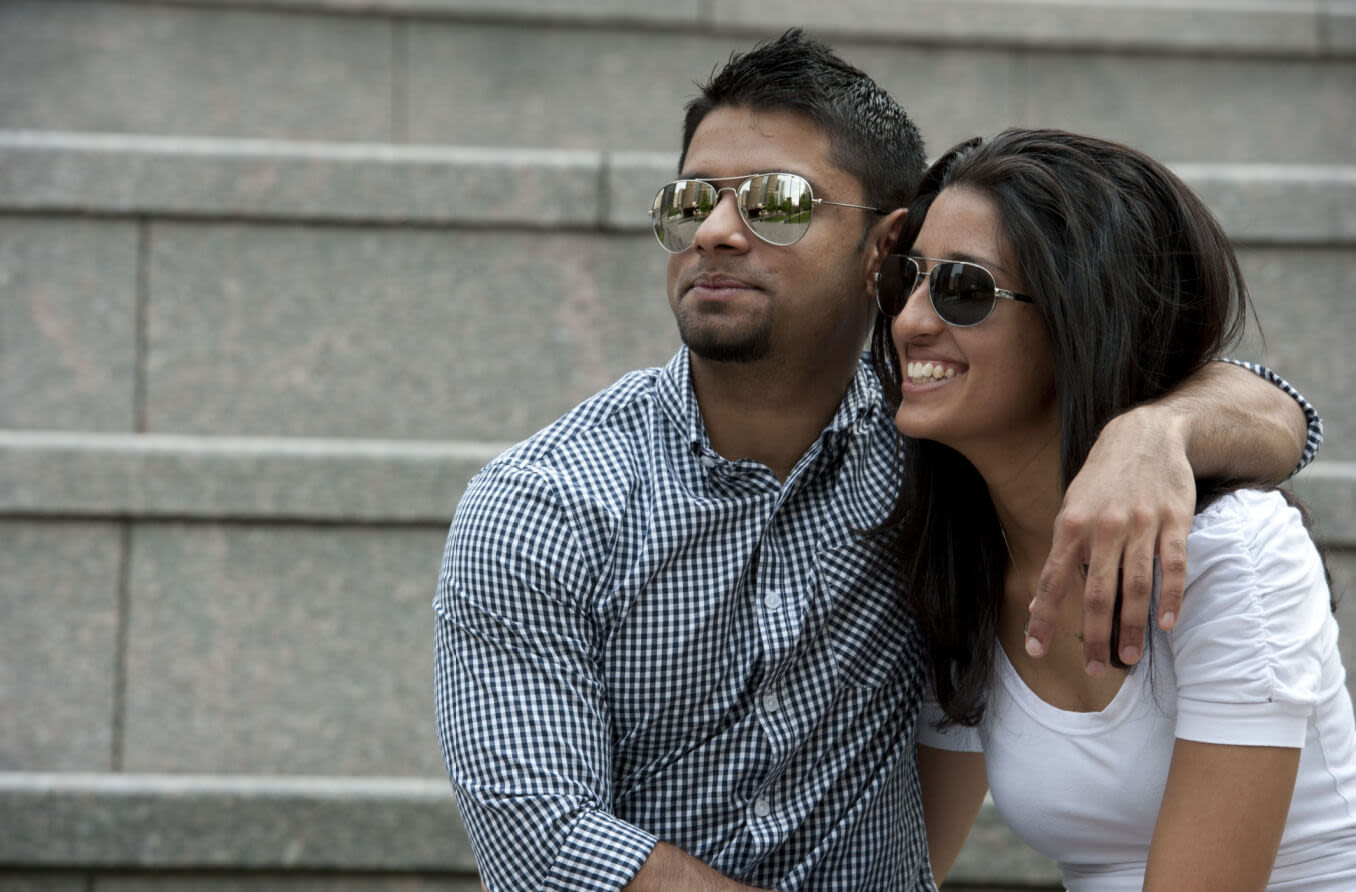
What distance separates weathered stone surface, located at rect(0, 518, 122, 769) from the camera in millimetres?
4191

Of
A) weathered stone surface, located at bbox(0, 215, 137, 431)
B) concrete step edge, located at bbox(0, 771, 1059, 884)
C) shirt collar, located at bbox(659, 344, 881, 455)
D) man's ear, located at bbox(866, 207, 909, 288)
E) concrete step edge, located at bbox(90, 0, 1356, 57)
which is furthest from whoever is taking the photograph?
concrete step edge, located at bbox(90, 0, 1356, 57)

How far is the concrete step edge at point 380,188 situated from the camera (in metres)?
4.45

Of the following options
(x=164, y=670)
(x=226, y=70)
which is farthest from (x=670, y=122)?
(x=164, y=670)

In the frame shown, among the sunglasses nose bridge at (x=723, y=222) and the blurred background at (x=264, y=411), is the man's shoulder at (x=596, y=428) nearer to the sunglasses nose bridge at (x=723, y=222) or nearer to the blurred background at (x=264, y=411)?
the sunglasses nose bridge at (x=723, y=222)

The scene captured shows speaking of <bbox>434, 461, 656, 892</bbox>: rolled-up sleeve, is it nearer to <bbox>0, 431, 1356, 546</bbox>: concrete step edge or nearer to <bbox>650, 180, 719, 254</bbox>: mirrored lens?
<bbox>650, 180, 719, 254</bbox>: mirrored lens

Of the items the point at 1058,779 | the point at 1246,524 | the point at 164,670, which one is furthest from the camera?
the point at 164,670

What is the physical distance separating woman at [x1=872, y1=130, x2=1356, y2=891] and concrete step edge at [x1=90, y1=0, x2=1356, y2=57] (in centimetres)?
308

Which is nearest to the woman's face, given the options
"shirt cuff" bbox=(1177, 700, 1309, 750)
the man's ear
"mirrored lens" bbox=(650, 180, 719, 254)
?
the man's ear

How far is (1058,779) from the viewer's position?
241cm

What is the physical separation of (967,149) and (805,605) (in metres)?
0.87

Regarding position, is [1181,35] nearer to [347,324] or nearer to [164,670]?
[347,324]

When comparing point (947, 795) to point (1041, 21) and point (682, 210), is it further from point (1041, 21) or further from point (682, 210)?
point (1041, 21)

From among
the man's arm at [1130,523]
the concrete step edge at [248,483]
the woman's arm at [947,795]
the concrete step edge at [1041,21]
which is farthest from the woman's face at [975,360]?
the concrete step edge at [1041,21]

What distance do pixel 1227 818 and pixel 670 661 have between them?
931 millimetres
